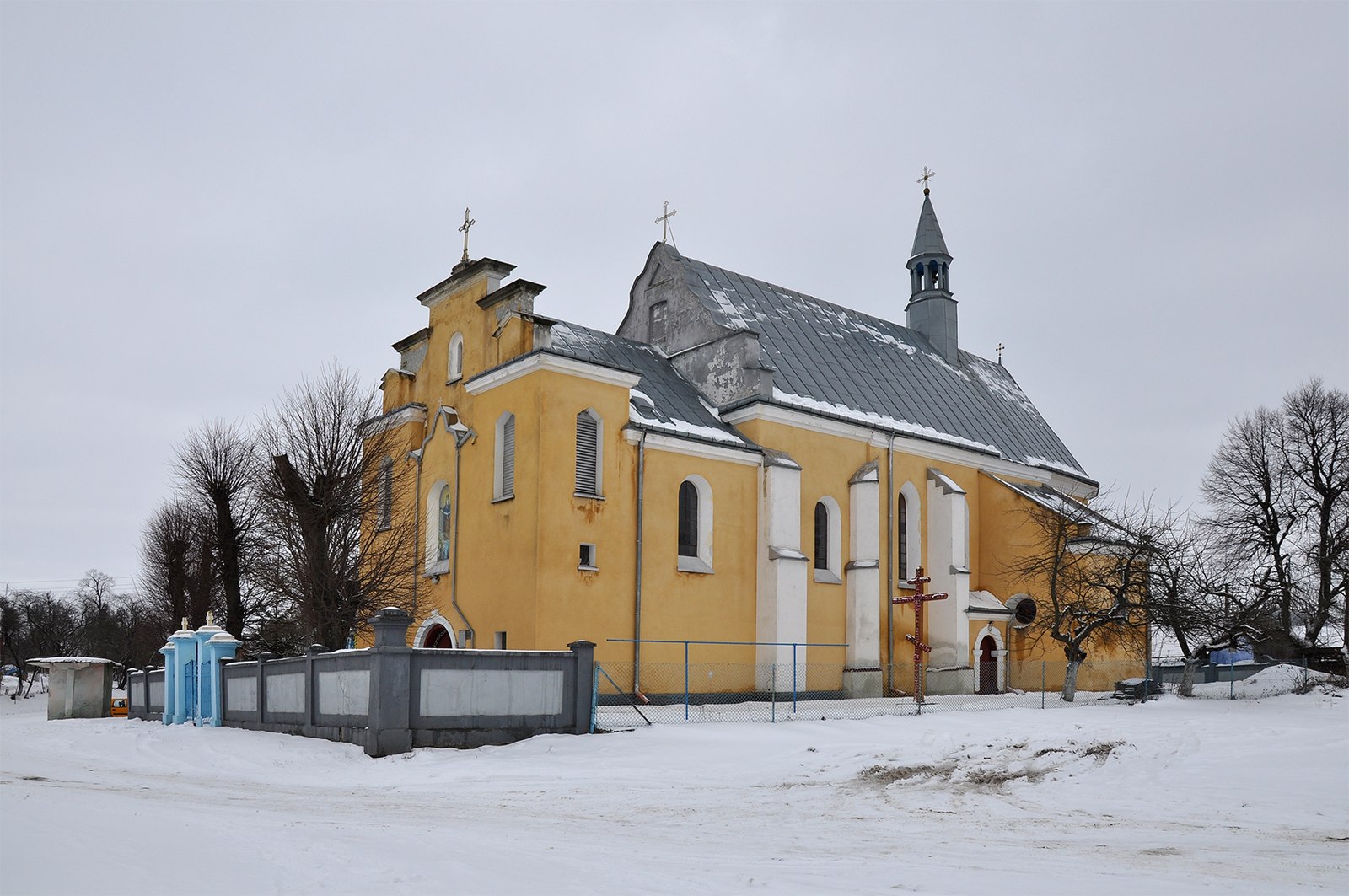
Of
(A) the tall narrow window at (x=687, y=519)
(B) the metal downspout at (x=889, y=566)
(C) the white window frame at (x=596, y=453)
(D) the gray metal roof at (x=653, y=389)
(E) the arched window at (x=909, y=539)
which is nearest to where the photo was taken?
(C) the white window frame at (x=596, y=453)

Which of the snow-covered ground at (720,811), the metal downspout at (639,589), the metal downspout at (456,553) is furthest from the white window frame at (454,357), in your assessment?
the snow-covered ground at (720,811)

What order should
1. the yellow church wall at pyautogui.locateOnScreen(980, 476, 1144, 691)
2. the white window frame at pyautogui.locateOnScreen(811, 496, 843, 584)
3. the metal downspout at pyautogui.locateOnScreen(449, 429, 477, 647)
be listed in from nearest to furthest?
1. the metal downspout at pyautogui.locateOnScreen(449, 429, 477, 647)
2. the white window frame at pyautogui.locateOnScreen(811, 496, 843, 584)
3. the yellow church wall at pyautogui.locateOnScreen(980, 476, 1144, 691)

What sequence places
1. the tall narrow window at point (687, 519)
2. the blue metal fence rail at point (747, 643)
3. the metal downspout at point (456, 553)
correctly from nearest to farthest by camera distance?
the blue metal fence rail at point (747, 643), the metal downspout at point (456, 553), the tall narrow window at point (687, 519)

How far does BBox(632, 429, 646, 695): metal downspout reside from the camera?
2477cm

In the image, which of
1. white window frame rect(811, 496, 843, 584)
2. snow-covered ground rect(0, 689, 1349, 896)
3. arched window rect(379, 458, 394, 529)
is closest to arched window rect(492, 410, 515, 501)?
arched window rect(379, 458, 394, 529)

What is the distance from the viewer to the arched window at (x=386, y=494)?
1153 inches

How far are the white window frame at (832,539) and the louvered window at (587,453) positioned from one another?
22.7 ft

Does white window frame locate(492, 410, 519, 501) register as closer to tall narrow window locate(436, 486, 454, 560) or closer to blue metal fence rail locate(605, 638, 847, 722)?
tall narrow window locate(436, 486, 454, 560)

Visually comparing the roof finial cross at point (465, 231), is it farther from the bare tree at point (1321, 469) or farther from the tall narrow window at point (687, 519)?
the bare tree at point (1321, 469)

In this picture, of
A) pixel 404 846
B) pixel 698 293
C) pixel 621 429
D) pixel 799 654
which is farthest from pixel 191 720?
pixel 404 846

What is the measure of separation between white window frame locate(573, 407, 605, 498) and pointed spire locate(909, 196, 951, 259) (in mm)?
21984

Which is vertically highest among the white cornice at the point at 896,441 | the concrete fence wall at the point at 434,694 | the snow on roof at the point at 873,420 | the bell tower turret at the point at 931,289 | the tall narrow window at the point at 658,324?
the bell tower turret at the point at 931,289

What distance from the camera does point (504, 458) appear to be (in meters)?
26.0

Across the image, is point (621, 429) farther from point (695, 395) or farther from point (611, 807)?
point (611, 807)
